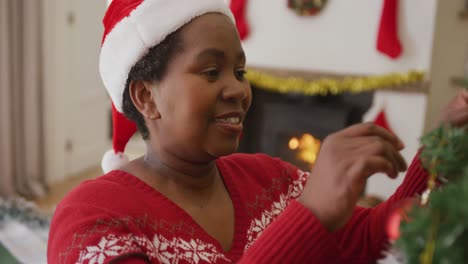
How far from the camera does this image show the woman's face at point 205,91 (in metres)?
0.89

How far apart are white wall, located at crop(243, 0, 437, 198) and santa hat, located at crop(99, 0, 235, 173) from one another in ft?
6.93

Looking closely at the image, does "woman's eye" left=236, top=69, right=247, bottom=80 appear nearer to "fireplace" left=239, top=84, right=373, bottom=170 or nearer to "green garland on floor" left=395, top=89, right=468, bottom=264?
"green garland on floor" left=395, top=89, right=468, bottom=264

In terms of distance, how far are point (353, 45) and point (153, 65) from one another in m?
2.35

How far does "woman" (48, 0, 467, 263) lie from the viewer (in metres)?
0.79

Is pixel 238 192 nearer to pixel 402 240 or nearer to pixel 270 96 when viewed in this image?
pixel 402 240

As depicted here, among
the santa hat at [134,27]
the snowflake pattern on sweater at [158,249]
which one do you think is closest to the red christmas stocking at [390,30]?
the santa hat at [134,27]

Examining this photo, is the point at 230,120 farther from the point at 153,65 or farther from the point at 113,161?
the point at 113,161

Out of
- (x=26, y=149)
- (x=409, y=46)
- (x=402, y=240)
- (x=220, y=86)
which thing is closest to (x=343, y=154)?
(x=402, y=240)

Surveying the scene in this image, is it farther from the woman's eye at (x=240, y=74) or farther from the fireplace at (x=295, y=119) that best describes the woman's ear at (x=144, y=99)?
the fireplace at (x=295, y=119)

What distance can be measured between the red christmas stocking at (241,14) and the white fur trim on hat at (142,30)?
2.31 metres

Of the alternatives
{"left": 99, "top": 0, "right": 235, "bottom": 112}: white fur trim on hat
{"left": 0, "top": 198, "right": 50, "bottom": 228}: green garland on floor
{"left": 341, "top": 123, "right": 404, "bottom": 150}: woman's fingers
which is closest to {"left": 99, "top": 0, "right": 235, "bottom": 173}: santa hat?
{"left": 99, "top": 0, "right": 235, "bottom": 112}: white fur trim on hat

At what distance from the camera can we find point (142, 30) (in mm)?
971

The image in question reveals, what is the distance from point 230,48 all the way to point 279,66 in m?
2.47

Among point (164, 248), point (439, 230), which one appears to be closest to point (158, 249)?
point (164, 248)
